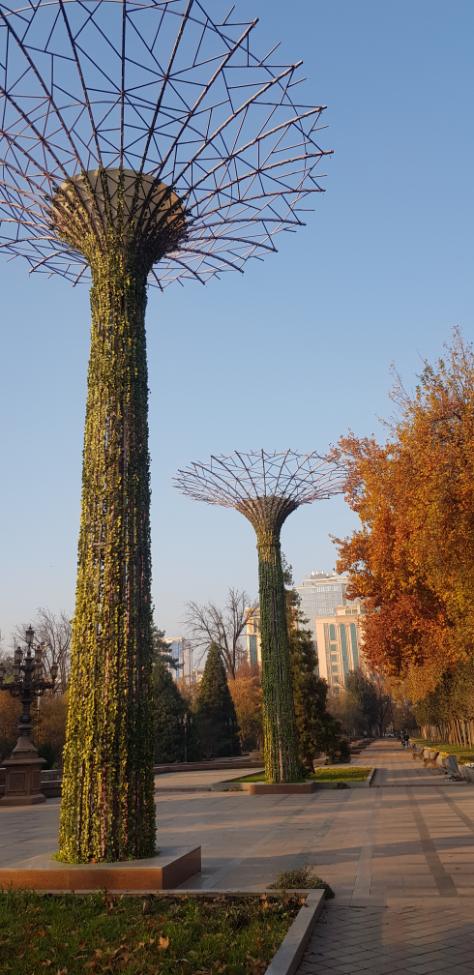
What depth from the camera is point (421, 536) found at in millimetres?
15062

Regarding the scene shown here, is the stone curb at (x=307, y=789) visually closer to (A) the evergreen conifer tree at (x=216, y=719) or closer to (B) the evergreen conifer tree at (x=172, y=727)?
(B) the evergreen conifer tree at (x=172, y=727)

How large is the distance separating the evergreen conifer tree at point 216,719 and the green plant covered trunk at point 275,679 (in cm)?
2398

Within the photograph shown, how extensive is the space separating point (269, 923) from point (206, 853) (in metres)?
3.94

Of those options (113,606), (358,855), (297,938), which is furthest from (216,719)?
(297,938)

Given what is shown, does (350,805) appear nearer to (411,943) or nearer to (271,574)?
(271,574)

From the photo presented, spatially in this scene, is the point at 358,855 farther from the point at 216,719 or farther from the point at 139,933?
the point at 216,719

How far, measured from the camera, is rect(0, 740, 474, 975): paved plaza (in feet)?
15.5

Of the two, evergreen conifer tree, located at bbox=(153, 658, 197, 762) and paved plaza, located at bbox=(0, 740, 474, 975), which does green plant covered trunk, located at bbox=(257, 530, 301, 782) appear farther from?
evergreen conifer tree, located at bbox=(153, 658, 197, 762)

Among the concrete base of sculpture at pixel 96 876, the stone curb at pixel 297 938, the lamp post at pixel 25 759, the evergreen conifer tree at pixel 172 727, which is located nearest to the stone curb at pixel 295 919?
the stone curb at pixel 297 938

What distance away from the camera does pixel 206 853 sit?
884cm

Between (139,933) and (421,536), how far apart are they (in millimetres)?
11260

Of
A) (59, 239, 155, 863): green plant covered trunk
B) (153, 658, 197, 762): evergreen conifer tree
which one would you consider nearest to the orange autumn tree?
(59, 239, 155, 863): green plant covered trunk

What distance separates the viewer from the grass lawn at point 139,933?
4305 mm

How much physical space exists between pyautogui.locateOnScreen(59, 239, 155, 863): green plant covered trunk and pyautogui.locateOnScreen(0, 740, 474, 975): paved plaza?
3.65 feet
